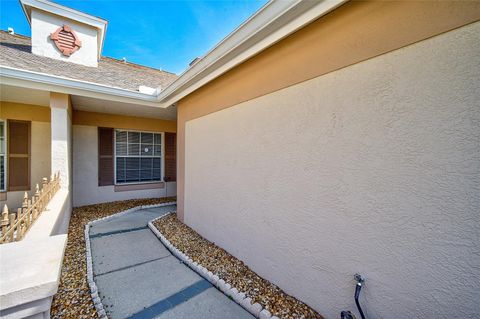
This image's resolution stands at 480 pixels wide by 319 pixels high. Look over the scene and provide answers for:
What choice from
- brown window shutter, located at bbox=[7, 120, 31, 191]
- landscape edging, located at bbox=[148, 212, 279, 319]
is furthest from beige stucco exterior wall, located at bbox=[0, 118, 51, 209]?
landscape edging, located at bbox=[148, 212, 279, 319]

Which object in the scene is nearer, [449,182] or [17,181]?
[449,182]

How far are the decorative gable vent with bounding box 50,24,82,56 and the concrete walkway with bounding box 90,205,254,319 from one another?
666cm

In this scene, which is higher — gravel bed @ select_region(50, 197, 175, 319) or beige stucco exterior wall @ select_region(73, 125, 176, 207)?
beige stucco exterior wall @ select_region(73, 125, 176, 207)

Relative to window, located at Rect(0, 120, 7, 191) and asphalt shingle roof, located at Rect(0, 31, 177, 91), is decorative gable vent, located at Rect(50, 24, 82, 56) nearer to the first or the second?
asphalt shingle roof, located at Rect(0, 31, 177, 91)

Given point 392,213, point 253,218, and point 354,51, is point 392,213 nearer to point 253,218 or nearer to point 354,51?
point 354,51

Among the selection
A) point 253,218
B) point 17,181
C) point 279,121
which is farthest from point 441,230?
point 17,181

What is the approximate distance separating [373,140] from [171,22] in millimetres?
7268

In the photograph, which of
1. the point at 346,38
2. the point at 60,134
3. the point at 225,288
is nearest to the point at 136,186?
the point at 60,134

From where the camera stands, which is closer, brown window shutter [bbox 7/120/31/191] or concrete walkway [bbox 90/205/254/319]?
concrete walkway [bbox 90/205/254/319]

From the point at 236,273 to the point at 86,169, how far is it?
669 centimetres

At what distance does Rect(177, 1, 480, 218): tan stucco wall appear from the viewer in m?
1.66

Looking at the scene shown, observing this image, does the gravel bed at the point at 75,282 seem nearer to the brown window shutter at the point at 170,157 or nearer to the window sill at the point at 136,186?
the window sill at the point at 136,186

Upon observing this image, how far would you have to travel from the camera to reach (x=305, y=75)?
2.61 m

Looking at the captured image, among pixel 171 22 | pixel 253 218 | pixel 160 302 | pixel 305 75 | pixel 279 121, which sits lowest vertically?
pixel 160 302
